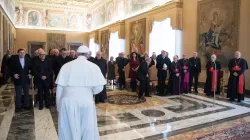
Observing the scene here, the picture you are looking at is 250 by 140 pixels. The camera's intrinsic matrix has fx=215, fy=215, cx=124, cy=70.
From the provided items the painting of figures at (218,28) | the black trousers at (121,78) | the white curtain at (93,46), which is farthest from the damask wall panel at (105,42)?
the painting of figures at (218,28)

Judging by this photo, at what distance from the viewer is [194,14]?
431 inches

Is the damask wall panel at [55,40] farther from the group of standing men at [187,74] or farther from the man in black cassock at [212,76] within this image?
the man in black cassock at [212,76]

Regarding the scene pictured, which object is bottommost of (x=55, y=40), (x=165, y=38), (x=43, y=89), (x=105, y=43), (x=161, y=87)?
(x=161, y=87)

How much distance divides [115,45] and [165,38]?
23.1 feet

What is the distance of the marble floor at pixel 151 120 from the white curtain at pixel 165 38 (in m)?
4.78

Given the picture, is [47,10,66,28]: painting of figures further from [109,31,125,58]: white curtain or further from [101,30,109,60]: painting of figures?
[109,31,125,58]: white curtain

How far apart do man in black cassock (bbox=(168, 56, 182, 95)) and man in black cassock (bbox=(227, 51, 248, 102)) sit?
195cm

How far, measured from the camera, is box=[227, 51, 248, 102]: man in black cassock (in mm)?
7523

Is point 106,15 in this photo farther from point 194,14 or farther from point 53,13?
point 194,14

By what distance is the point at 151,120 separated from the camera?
5430mm

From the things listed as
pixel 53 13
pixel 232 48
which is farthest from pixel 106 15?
pixel 232 48

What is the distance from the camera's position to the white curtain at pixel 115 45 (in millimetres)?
17703

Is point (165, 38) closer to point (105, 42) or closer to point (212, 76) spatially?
point (212, 76)

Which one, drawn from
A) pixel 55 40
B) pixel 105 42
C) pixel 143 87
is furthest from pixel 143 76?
pixel 55 40
